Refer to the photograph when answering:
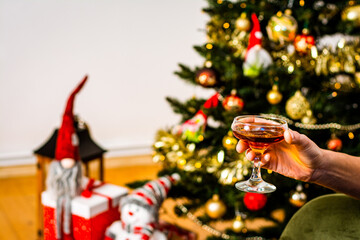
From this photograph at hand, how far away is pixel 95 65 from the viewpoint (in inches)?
121

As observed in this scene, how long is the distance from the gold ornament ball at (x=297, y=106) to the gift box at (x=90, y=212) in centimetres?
76

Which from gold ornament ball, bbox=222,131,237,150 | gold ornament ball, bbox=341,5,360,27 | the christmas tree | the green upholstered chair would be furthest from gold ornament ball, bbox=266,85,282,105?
the green upholstered chair

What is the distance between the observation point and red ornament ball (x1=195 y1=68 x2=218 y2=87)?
156 cm

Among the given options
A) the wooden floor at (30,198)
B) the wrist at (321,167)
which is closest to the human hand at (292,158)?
the wrist at (321,167)

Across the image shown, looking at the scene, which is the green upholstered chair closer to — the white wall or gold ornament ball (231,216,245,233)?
gold ornament ball (231,216,245,233)

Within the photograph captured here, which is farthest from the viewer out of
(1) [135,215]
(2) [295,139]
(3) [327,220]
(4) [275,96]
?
(4) [275,96]

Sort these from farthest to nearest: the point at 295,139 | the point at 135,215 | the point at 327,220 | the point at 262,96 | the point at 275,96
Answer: the point at 262,96 < the point at 275,96 < the point at 135,215 < the point at 327,220 < the point at 295,139

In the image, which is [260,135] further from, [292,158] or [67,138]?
[67,138]

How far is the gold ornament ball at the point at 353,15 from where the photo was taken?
1.38m

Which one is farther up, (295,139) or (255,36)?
(255,36)

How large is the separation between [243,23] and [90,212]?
39.0 inches

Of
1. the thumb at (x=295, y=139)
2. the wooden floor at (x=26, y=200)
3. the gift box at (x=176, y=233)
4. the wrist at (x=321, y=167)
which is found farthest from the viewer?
the wooden floor at (x=26, y=200)

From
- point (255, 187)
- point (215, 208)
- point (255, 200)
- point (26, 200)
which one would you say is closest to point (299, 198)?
point (255, 200)

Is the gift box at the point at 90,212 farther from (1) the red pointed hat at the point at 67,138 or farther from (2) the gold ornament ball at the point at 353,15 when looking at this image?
(2) the gold ornament ball at the point at 353,15
